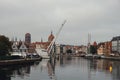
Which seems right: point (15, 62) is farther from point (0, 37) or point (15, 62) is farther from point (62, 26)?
point (62, 26)

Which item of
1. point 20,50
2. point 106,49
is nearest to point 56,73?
point 20,50

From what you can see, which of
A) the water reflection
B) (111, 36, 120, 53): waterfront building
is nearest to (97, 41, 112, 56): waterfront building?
(111, 36, 120, 53): waterfront building

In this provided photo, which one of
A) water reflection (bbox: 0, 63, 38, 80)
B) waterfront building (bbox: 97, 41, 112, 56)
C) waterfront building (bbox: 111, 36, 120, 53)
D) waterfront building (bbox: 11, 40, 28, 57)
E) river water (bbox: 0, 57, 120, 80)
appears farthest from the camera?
waterfront building (bbox: 97, 41, 112, 56)

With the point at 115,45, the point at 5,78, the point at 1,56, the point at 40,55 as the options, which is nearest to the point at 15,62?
the point at 1,56

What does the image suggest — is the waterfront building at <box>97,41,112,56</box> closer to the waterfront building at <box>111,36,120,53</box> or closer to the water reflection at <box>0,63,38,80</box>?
the waterfront building at <box>111,36,120,53</box>

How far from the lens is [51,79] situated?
1657 inches

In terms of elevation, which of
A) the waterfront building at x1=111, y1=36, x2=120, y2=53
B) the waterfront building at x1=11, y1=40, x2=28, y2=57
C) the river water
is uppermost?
the waterfront building at x1=111, y1=36, x2=120, y2=53

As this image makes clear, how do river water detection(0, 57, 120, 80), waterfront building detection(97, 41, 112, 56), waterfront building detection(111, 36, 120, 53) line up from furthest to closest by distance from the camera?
waterfront building detection(97, 41, 112, 56) → waterfront building detection(111, 36, 120, 53) → river water detection(0, 57, 120, 80)

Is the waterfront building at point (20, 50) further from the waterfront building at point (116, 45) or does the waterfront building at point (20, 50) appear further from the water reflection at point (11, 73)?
the waterfront building at point (116, 45)

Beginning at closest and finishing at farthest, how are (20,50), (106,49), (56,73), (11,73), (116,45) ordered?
(11,73) < (56,73) < (20,50) < (116,45) < (106,49)

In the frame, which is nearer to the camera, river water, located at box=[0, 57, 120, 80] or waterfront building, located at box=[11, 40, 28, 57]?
river water, located at box=[0, 57, 120, 80]

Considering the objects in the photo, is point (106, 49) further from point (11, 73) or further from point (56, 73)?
point (11, 73)

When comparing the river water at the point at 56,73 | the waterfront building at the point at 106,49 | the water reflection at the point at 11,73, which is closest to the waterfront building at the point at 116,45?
the waterfront building at the point at 106,49

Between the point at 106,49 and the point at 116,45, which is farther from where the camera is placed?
the point at 106,49
